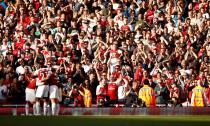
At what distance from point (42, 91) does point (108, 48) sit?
374 centimetres

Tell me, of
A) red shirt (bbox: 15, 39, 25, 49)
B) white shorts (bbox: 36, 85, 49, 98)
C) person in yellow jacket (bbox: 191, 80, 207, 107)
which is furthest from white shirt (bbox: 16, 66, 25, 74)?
person in yellow jacket (bbox: 191, 80, 207, 107)

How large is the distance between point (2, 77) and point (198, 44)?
23.1ft

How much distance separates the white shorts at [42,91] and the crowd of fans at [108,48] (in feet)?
3.25

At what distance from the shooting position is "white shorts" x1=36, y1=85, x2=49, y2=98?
22734mm

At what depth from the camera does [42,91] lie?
22781 mm

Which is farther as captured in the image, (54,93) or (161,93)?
(161,93)

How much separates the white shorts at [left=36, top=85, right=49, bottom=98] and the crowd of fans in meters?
0.99

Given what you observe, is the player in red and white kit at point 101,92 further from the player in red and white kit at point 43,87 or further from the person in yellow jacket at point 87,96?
the player in red and white kit at point 43,87

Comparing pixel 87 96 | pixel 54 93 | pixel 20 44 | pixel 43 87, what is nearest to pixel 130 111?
pixel 87 96

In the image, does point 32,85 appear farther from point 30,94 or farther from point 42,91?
point 42,91

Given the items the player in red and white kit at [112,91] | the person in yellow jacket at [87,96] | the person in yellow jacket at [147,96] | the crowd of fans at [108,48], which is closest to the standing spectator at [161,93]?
the crowd of fans at [108,48]

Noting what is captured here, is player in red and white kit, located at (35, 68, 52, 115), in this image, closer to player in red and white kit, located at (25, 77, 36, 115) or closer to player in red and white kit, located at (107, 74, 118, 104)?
player in red and white kit, located at (25, 77, 36, 115)

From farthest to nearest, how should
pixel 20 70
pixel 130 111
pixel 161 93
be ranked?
pixel 20 70, pixel 161 93, pixel 130 111

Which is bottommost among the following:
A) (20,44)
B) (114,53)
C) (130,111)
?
(130,111)
